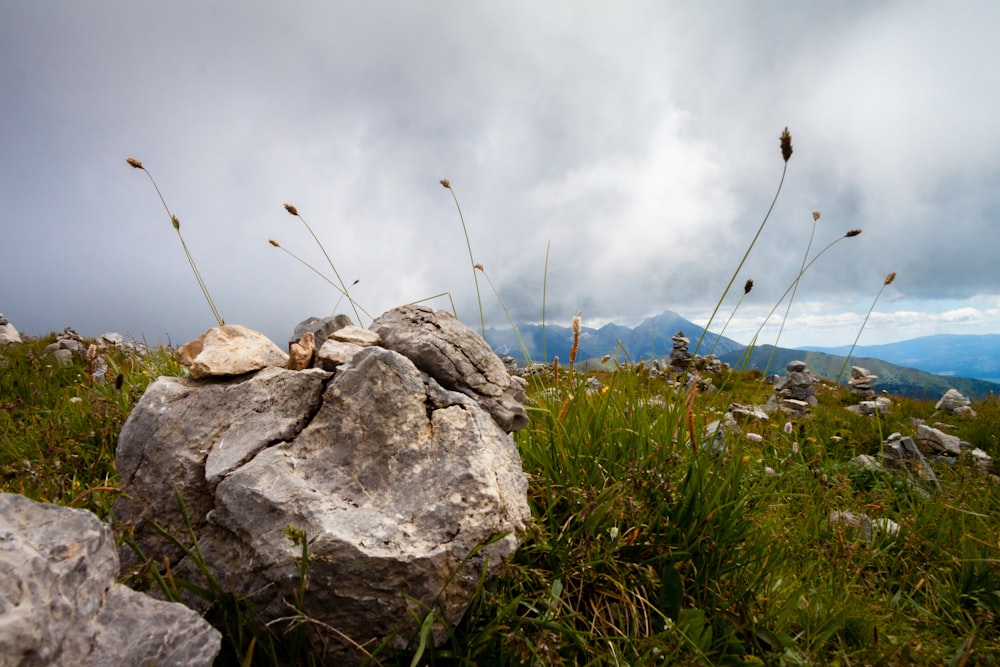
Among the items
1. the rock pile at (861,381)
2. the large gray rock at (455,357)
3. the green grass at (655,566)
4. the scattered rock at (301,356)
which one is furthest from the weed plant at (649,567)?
the rock pile at (861,381)

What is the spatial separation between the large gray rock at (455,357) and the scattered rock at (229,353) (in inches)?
32.6

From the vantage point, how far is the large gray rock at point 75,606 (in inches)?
59.2

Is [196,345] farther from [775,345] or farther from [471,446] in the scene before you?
[775,345]

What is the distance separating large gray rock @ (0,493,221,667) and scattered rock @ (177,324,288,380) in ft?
4.80

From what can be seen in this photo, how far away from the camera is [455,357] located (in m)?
3.33

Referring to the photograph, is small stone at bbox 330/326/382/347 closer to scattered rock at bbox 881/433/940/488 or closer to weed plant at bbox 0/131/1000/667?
weed plant at bbox 0/131/1000/667

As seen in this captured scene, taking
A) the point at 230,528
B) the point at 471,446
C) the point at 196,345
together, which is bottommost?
the point at 230,528

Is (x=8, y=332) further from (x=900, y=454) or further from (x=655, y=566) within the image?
(x=900, y=454)

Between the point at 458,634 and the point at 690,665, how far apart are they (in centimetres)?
119

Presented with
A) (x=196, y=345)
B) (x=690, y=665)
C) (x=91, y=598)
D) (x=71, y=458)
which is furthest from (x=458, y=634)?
(x=71, y=458)

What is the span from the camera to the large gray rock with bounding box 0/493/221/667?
1.50 m

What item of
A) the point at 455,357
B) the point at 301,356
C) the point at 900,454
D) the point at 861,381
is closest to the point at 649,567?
the point at 455,357

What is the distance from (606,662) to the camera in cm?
261

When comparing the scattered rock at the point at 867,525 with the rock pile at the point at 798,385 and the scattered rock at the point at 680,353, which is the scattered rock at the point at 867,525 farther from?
the scattered rock at the point at 680,353
